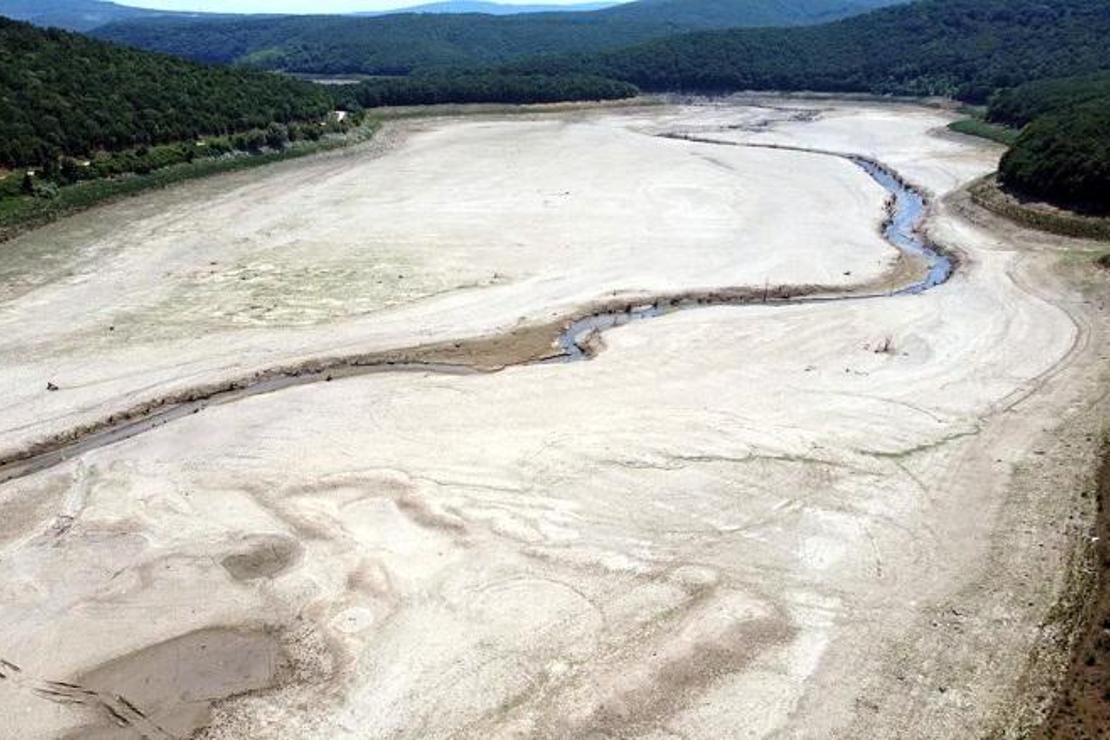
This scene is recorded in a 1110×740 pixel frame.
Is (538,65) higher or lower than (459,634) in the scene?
higher

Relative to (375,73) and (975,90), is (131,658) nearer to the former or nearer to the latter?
(975,90)

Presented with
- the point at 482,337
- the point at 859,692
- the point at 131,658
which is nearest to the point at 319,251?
the point at 482,337

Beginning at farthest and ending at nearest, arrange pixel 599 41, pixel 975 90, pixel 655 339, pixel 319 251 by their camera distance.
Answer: pixel 599 41 < pixel 975 90 < pixel 319 251 < pixel 655 339

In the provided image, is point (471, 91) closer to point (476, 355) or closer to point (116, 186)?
point (116, 186)

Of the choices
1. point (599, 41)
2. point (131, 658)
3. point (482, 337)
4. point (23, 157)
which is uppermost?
point (599, 41)

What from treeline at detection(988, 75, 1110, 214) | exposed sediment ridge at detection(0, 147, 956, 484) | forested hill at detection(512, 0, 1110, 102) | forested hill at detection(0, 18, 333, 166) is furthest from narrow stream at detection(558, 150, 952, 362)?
forested hill at detection(512, 0, 1110, 102)

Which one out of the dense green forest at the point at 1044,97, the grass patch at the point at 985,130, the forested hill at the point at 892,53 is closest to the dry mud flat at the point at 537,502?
the grass patch at the point at 985,130
